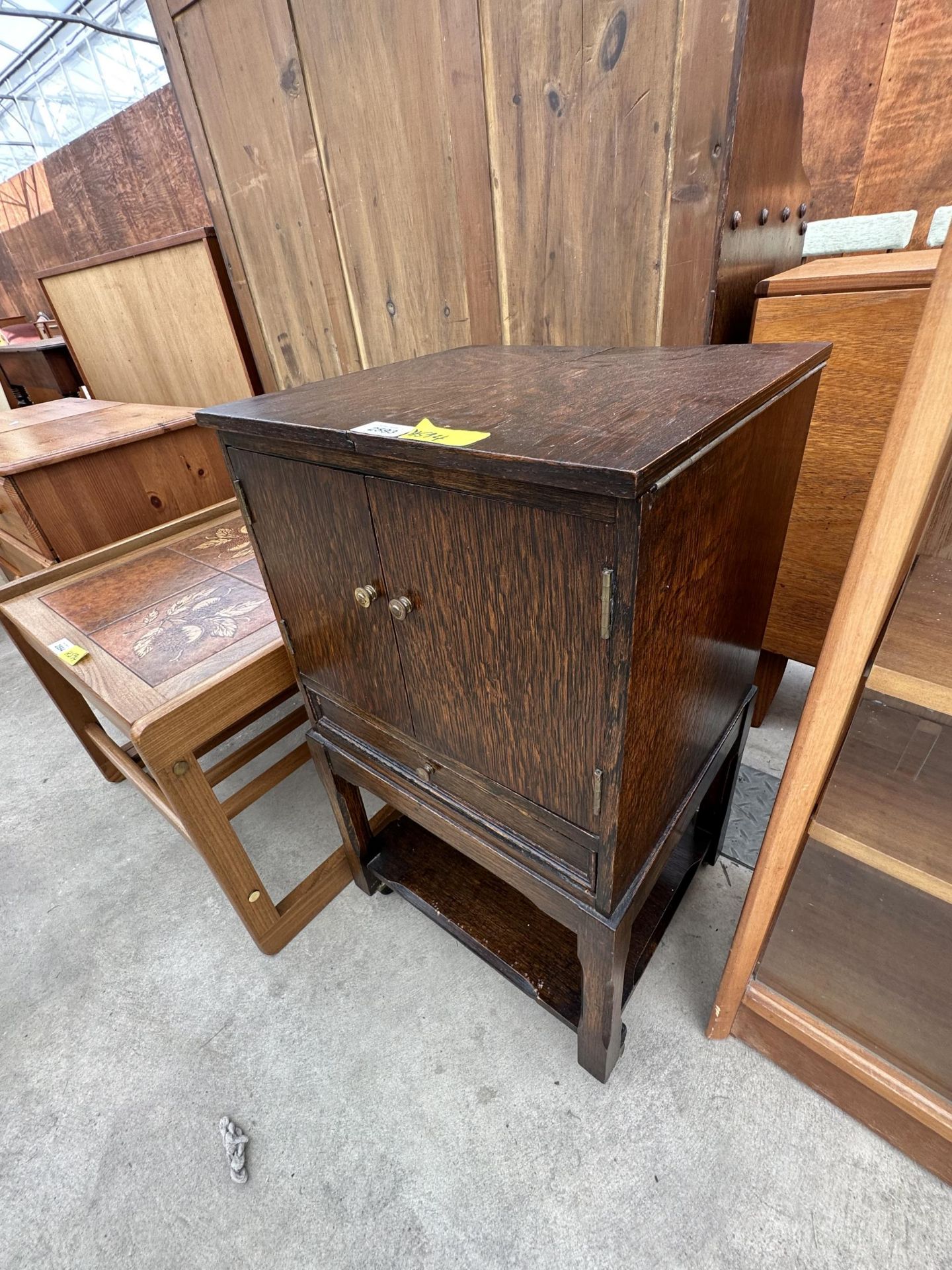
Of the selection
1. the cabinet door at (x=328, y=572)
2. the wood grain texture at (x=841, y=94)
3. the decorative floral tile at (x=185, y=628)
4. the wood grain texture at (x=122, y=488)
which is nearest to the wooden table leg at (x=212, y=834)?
the decorative floral tile at (x=185, y=628)

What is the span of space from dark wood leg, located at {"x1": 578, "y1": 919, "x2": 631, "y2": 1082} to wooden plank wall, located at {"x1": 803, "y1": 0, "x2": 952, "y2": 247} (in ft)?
5.40

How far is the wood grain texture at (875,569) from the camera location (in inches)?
16.5

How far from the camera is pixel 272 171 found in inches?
51.9

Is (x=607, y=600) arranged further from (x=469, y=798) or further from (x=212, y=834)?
(x=212, y=834)

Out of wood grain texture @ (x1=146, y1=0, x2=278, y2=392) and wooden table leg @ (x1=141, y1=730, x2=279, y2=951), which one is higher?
wood grain texture @ (x1=146, y1=0, x2=278, y2=392)

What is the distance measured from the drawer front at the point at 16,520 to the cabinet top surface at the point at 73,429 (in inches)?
2.8

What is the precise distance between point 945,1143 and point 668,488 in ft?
3.38

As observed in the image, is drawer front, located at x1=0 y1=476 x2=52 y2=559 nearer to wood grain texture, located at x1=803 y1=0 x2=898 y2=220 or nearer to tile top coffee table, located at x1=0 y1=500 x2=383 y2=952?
tile top coffee table, located at x1=0 y1=500 x2=383 y2=952

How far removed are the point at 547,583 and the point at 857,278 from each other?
2.88 ft

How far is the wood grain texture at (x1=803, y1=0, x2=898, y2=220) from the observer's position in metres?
Answer: 1.19

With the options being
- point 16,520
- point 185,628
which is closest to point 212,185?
point 16,520

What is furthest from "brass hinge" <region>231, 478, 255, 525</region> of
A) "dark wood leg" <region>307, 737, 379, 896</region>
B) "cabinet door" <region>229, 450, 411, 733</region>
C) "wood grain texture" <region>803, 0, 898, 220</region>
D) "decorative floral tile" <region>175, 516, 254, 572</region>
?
"wood grain texture" <region>803, 0, 898, 220</region>

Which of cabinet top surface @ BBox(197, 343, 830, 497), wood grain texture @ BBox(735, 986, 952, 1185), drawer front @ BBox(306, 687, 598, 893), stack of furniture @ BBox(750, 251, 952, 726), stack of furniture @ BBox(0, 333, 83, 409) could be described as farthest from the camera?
stack of furniture @ BBox(0, 333, 83, 409)

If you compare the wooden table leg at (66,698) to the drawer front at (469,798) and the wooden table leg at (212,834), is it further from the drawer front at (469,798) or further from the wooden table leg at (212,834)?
the drawer front at (469,798)
